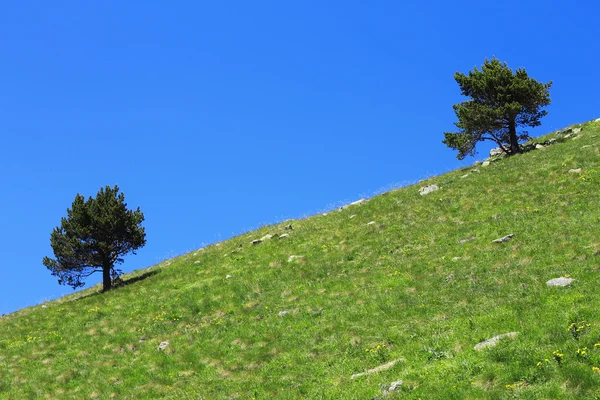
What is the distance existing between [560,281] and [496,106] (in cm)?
2956

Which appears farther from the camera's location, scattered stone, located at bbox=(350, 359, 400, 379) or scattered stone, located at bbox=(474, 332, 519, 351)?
scattered stone, located at bbox=(350, 359, 400, 379)

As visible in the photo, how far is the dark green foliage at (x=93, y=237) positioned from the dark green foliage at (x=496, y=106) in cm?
2793

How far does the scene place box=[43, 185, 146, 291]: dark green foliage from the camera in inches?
1460

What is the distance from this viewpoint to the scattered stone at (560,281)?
1831cm

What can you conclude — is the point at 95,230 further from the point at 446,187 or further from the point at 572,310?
the point at 572,310

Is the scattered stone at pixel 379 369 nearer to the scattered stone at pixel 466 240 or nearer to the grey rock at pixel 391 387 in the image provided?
the grey rock at pixel 391 387

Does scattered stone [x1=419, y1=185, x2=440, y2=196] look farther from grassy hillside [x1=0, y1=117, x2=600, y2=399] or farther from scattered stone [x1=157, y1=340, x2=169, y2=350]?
scattered stone [x1=157, y1=340, x2=169, y2=350]

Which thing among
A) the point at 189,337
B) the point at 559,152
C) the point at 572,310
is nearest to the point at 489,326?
the point at 572,310

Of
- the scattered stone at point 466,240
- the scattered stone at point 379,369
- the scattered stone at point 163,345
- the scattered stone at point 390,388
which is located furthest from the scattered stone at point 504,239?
the scattered stone at point 163,345

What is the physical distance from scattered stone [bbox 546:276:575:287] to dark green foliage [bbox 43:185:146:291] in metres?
28.7

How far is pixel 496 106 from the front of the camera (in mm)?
45000

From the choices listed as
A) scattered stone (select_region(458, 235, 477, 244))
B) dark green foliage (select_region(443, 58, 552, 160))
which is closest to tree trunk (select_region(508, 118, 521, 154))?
dark green foliage (select_region(443, 58, 552, 160))

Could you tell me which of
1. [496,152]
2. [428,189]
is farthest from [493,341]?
[496,152]

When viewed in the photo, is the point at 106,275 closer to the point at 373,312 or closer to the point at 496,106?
the point at 373,312
